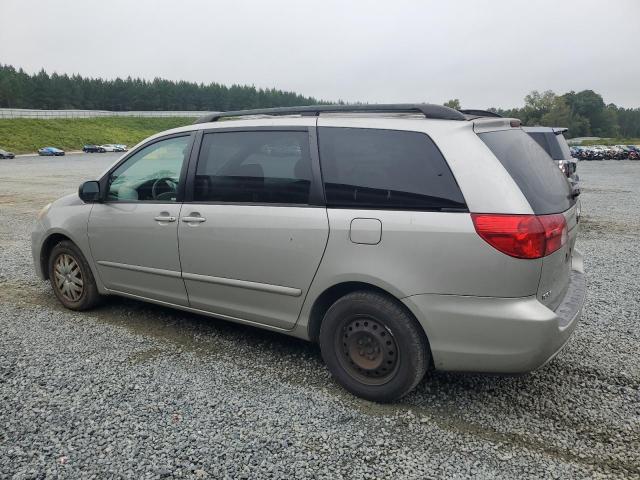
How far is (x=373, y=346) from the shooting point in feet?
10.4

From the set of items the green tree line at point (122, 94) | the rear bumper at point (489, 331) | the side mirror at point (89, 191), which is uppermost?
the green tree line at point (122, 94)

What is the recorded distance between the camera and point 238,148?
12.5 feet

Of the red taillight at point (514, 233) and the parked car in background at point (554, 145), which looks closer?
the red taillight at point (514, 233)

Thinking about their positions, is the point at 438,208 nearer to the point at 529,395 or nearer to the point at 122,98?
the point at 529,395

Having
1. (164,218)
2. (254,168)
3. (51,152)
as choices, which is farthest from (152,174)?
(51,152)

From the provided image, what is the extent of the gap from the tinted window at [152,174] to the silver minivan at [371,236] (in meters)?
0.02

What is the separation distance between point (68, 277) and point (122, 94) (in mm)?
112119

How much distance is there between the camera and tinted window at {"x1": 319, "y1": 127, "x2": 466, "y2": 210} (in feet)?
9.68

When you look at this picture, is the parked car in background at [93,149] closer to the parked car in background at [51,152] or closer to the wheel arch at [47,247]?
the parked car in background at [51,152]

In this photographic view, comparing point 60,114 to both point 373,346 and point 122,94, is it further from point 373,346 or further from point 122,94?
point 373,346

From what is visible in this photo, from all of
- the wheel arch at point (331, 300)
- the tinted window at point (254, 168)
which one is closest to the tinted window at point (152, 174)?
the tinted window at point (254, 168)

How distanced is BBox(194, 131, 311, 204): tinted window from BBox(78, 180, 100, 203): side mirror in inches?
45.4

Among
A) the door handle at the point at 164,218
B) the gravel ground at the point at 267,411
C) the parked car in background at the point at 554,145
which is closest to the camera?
the gravel ground at the point at 267,411

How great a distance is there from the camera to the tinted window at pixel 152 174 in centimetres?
409
